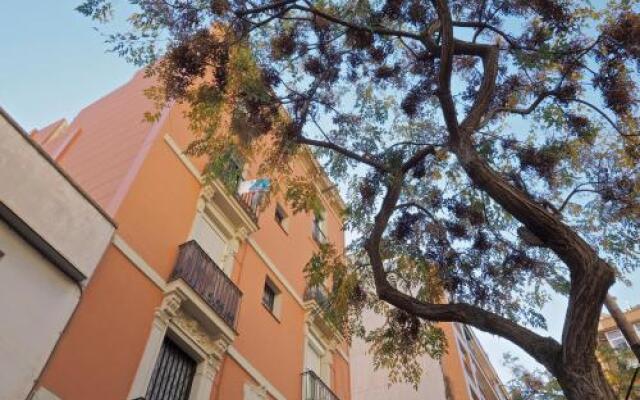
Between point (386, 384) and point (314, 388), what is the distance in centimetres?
1044

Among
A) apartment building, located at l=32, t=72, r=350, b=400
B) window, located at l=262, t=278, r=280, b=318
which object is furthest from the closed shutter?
window, located at l=262, t=278, r=280, b=318

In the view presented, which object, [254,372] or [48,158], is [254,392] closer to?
[254,372]

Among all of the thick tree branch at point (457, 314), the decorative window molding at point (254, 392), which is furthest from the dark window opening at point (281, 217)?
the thick tree branch at point (457, 314)

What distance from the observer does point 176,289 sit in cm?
1036

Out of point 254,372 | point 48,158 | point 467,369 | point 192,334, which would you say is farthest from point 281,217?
point 467,369

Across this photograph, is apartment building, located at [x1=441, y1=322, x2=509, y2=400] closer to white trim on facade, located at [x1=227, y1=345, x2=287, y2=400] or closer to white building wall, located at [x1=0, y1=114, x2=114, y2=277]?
white trim on facade, located at [x1=227, y1=345, x2=287, y2=400]

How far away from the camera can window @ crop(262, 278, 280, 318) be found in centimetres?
1444

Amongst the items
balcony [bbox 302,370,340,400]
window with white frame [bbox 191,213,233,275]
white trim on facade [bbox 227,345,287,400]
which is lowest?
white trim on facade [bbox 227,345,287,400]

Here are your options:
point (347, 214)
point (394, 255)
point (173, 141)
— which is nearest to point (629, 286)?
point (394, 255)

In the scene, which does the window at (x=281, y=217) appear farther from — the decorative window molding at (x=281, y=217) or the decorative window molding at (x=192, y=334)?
the decorative window molding at (x=192, y=334)

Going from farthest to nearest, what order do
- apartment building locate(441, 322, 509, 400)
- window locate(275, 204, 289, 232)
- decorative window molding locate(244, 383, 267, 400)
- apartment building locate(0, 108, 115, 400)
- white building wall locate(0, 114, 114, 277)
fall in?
apartment building locate(441, 322, 509, 400)
window locate(275, 204, 289, 232)
decorative window molding locate(244, 383, 267, 400)
white building wall locate(0, 114, 114, 277)
apartment building locate(0, 108, 115, 400)

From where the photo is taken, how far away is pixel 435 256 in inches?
398

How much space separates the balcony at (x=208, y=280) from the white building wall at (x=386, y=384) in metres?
12.2

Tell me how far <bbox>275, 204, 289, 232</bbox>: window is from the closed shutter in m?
6.95
